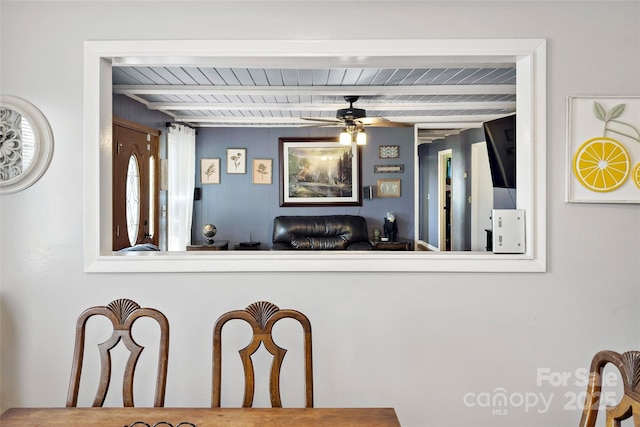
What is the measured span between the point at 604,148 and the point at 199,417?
2.19 meters

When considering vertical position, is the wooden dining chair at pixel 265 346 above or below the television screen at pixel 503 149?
below

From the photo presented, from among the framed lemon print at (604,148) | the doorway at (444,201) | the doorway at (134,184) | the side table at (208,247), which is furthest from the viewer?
the doorway at (444,201)

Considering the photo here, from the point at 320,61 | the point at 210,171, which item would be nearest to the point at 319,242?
the point at 210,171

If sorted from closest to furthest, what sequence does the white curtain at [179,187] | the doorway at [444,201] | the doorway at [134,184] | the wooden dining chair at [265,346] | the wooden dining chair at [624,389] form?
the wooden dining chair at [624,389], the wooden dining chair at [265,346], the doorway at [134,184], the white curtain at [179,187], the doorway at [444,201]

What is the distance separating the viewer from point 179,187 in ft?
20.2

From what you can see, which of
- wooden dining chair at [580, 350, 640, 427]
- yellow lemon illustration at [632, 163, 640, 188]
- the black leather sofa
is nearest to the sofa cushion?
the black leather sofa

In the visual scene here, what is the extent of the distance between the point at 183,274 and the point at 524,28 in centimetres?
209

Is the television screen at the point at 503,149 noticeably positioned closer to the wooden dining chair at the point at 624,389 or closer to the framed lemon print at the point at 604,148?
the framed lemon print at the point at 604,148

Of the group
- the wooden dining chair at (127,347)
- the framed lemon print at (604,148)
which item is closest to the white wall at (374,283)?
the framed lemon print at (604,148)

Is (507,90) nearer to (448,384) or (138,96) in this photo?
(448,384)

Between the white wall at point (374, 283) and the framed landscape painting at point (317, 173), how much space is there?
468cm

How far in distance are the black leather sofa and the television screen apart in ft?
8.39

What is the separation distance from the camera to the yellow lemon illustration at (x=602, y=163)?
235 centimetres

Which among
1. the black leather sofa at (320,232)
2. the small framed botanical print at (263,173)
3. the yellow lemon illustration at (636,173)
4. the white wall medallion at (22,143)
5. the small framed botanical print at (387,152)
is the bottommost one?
the black leather sofa at (320,232)
